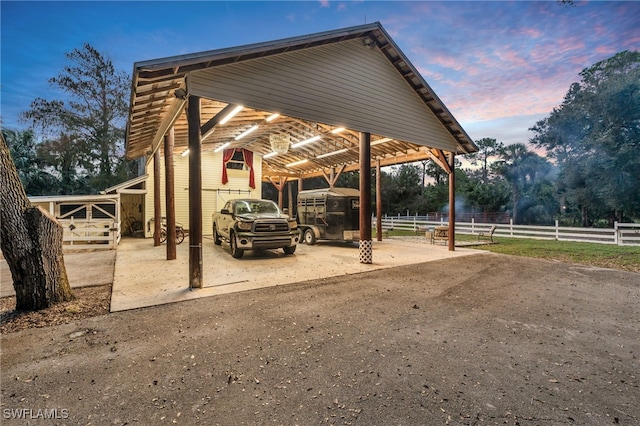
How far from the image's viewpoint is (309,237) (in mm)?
12430

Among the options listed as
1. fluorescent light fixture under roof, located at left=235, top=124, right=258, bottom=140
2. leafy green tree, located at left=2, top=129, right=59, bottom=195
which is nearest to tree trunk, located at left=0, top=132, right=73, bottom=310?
fluorescent light fixture under roof, located at left=235, top=124, right=258, bottom=140

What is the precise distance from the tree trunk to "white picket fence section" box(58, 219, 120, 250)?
767cm

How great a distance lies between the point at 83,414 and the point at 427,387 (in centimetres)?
265

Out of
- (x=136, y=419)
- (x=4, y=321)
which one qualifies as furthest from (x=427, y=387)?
(x=4, y=321)

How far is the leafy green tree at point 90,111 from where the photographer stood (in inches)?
896

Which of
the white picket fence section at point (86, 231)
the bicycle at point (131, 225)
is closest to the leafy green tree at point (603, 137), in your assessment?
the white picket fence section at point (86, 231)

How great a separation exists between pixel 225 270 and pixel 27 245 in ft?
11.8

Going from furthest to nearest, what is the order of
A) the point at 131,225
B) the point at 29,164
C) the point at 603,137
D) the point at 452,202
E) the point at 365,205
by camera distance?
the point at 29,164, the point at 603,137, the point at 131,225, the point at 452,202, the point at 365,205

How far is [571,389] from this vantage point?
2.38 m

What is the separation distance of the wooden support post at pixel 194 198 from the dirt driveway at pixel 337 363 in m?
0.81

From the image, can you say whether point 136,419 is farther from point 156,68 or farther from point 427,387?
point 156,68

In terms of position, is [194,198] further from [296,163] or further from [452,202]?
[296,163]

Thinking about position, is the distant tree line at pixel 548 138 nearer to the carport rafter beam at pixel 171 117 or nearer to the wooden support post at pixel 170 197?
the carport rafter beam at pixel 171 117

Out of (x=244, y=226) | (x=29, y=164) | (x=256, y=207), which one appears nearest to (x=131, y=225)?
(x=256, y=207)
